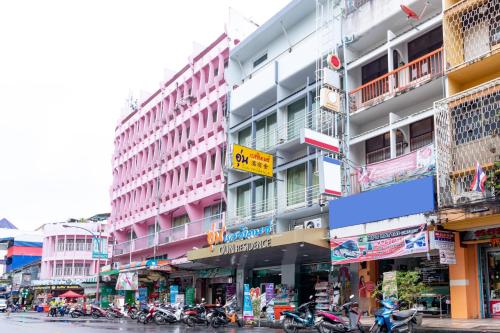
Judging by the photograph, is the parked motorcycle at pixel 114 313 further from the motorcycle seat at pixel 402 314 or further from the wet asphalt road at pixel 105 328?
the motorcycle seat at pixel 402 314

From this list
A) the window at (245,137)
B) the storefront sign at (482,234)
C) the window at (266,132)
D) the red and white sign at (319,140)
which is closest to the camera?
the storefront sign at (482,234)

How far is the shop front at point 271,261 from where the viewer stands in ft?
84.2

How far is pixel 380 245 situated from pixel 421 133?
529 cm

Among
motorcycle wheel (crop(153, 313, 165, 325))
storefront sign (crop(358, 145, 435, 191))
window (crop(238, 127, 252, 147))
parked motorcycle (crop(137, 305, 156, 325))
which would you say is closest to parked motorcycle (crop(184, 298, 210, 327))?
motorcycle wheel (crop(153, 313, 165, 325))

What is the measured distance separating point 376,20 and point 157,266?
22758 mm

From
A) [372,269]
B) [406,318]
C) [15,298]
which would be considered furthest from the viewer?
[15,298]

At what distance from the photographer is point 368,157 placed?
26.9 metres

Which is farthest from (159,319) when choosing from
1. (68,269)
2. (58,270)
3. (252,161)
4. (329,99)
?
(58,270)

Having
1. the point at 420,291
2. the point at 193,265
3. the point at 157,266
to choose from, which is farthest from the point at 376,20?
the point at 157,266

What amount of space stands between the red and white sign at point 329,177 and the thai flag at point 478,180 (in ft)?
23.1

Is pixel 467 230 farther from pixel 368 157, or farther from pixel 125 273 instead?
pixel 125 273

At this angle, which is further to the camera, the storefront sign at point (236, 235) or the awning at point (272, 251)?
the storefront sign at point (236, 235)

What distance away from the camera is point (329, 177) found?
24891 mm

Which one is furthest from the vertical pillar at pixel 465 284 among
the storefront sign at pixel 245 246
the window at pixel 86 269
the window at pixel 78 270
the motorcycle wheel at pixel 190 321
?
the window at pixel 78 270
